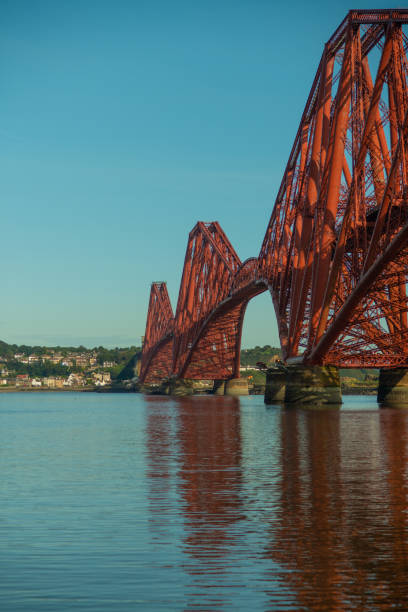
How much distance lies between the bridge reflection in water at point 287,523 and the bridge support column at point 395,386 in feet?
142

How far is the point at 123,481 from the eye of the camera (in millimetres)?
21969

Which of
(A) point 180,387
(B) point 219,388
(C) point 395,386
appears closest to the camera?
(C) point 395,386

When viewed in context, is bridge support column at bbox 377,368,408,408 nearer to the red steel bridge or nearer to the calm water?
the red steel bridge

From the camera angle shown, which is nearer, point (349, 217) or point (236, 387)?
point (349, 217)

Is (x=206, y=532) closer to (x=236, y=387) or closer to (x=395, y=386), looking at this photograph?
(x=395, y=386)

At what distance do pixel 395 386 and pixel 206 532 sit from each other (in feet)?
208

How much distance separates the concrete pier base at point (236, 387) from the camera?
140 metres

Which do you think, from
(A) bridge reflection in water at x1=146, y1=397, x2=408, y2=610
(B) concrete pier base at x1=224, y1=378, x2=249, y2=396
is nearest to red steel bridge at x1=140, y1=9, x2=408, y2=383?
(A) bridge reflection in water at x1=146, y1=397, x2=408, y2=610

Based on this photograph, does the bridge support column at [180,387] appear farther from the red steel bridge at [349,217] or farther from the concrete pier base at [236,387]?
the red steel bridge at [349,217]

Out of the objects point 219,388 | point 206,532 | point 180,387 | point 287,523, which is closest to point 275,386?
point 180,387

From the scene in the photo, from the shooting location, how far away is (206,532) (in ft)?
46.6

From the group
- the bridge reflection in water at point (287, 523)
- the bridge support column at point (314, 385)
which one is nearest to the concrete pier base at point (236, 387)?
the bridge support column at point (314, 385)

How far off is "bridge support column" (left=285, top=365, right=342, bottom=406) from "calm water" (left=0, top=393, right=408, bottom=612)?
3559 centimetres

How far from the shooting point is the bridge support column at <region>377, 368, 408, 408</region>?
74000 millimetres
